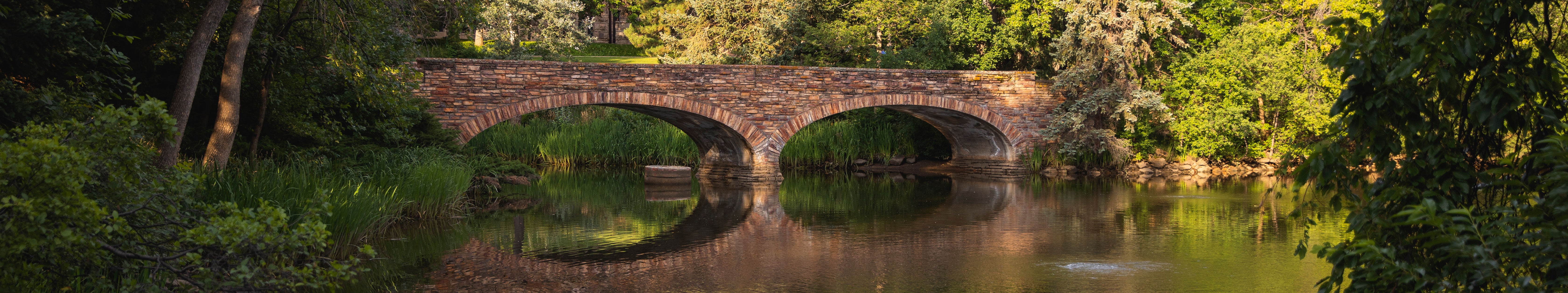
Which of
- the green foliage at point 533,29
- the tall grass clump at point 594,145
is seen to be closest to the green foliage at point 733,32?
the tall grass clump at point 594,145

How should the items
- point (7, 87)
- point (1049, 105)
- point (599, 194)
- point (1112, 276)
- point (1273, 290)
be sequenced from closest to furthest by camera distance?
point (7, 87)
point (1273, 290)
point (1112, 276)
point (599, 194)
point (1049, 105)

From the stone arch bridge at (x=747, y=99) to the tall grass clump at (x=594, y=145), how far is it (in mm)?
2376

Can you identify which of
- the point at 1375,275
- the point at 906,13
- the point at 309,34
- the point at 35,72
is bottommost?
the point at 1375,275

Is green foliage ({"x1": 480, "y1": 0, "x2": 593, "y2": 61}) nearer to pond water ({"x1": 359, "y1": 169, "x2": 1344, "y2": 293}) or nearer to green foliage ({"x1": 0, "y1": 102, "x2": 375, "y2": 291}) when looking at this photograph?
pond water ({"x1": 359, "y1": 169, "x2": 1344, "y2": 293})

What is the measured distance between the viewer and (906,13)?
26.6 meters

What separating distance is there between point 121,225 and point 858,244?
7.18 metres

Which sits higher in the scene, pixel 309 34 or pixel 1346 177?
pixel 309 34

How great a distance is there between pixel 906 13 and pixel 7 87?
21.9m

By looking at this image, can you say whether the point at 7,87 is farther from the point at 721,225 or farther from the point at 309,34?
the point at 721,225

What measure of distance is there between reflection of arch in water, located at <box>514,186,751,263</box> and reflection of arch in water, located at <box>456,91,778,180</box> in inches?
138

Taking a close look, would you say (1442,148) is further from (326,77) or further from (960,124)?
(960,124)

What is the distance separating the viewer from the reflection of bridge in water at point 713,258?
7785 millimetres

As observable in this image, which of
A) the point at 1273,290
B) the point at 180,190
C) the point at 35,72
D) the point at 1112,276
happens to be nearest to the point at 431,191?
the point at 35,72

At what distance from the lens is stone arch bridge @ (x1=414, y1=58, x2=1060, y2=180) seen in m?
18.1
